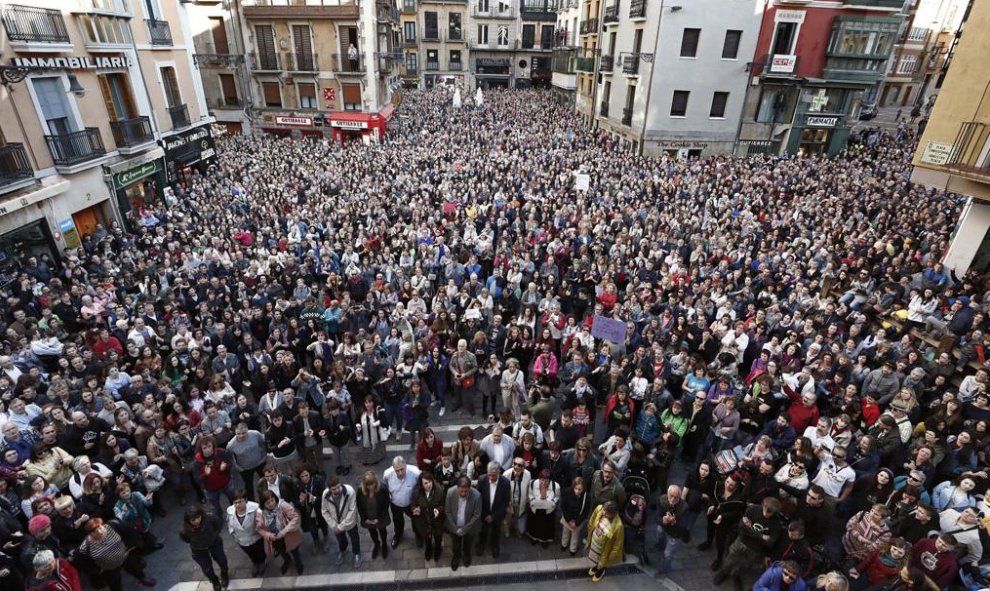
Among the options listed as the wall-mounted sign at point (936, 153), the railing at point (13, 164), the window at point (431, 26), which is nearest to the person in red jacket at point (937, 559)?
the wall-mounted sign at point (936, 153)

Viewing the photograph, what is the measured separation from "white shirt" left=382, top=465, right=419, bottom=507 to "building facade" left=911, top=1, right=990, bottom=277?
13240 mm

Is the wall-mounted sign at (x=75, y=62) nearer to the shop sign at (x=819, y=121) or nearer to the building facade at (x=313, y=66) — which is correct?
the building facade at (x=313, y=66)

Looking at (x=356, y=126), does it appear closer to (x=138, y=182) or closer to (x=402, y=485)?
(x=138, y=182)

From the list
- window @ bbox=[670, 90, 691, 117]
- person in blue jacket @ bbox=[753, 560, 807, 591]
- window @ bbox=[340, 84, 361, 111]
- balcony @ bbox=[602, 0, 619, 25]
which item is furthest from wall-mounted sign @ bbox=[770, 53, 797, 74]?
person in blue jacket @ bbox=[753, 560, 807, 591]

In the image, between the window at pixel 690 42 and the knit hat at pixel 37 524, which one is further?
the window at pixel 690 42

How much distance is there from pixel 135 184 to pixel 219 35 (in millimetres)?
16645

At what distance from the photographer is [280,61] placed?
3020cm

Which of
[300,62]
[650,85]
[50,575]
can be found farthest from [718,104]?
[50,575]

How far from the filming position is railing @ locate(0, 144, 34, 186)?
1220 centimetres

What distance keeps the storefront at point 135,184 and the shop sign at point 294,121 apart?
1359cm

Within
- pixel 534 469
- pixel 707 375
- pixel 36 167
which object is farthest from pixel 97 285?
pixel 707 375

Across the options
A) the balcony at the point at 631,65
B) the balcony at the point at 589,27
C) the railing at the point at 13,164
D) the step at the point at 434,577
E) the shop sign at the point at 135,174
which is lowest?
the step at the point at 434,577

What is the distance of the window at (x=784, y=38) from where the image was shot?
82.9ft

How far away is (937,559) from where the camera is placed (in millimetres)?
5035
